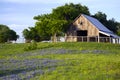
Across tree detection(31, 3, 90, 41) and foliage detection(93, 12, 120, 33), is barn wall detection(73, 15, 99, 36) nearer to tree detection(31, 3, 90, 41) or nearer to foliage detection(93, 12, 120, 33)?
tree detection(31, 3, 90, 41)

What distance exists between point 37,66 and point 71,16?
61558mm

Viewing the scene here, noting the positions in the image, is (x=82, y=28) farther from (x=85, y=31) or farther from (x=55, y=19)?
(x=55, y=19)

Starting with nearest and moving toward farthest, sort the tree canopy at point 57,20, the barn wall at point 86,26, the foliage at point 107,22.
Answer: the barn wall at point 86,26, the tree canopy at point 57,20, the foliage at point 107,22

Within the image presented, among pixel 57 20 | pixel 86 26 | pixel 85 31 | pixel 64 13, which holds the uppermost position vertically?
pixel 64 13

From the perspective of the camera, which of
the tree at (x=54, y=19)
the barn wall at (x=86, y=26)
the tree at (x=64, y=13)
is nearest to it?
the barn wall at (x=86, y=26)

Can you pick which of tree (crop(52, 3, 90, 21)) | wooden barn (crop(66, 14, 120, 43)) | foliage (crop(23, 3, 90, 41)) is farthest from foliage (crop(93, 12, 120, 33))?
wooden barn (crop(66, 14, 120, 43))

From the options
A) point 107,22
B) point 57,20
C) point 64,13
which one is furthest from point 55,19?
point 107,22

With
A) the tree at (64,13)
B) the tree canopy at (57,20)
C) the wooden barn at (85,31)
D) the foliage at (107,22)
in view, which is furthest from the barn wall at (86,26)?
the foliage at (107,22)

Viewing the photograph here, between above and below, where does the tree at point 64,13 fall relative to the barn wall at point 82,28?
above

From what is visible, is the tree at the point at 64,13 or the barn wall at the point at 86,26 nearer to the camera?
the barn wall at the point at 86,26

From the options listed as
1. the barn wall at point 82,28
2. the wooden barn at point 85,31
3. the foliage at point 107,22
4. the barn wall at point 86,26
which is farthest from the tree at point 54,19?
the foliage at point 107,22

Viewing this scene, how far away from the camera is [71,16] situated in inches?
3403

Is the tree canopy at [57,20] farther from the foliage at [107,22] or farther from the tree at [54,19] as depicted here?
the foliage at [107,22]

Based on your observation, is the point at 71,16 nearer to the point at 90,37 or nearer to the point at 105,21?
the point at 90,37
